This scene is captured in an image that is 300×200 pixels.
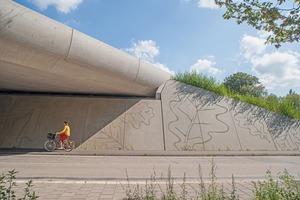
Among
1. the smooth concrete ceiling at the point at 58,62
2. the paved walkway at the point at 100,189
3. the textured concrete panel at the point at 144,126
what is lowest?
the paved walkway at the point at 100,189

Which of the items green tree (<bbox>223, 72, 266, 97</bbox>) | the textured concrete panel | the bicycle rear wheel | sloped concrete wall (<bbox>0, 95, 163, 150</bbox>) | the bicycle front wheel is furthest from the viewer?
green tree (<bbox>223, 72, 266, 97</bbox>)

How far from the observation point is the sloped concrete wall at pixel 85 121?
14.9 meters

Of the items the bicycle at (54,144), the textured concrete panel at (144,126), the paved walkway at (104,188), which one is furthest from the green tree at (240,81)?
the paved walkway at (104,188)

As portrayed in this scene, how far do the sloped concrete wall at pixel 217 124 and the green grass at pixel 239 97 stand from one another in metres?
0.58

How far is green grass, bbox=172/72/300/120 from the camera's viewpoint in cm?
1894

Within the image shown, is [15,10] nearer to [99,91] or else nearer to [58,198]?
[58,198]

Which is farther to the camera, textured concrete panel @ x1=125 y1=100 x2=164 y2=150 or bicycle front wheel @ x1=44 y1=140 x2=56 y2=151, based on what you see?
textured concrete panel @ x1=125 y1=100 x2=164 y2=150

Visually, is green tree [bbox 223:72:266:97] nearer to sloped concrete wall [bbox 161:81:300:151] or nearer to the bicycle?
sloped concrete wall [bbox 161:81:300:151]

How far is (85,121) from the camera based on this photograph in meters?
15.9

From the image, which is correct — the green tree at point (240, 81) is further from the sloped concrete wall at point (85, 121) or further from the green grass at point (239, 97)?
the sloped concrete wall at point (85, 121)

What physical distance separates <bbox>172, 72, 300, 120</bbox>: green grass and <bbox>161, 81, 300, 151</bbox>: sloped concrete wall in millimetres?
578

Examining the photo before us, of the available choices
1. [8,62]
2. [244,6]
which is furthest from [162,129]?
[244,6]

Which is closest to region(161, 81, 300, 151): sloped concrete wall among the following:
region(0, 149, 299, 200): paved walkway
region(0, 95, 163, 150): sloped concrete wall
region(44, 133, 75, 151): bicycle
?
region(0, 95, 163, 150): sloped concrete wall

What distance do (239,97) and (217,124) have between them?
12.0ft
